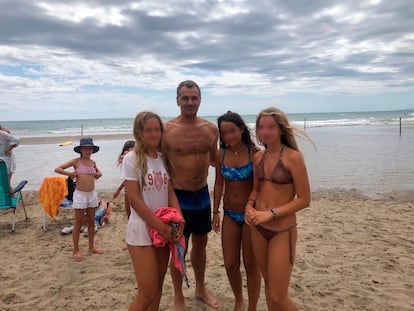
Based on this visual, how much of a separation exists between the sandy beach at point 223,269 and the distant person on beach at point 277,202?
49.9 inches

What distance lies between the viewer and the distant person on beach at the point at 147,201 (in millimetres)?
2795

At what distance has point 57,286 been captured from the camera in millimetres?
4438

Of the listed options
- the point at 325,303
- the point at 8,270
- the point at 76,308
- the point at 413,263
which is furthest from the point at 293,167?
the point at 8,270

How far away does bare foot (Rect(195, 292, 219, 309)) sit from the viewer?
394 centimetres

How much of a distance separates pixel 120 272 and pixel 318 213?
4569mm

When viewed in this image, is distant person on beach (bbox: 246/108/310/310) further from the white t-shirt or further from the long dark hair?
the white t-shirt

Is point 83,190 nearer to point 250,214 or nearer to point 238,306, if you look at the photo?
point 238,306

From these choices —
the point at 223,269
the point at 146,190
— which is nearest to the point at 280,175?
the point at 146,190

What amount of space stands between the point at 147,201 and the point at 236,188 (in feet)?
3.02

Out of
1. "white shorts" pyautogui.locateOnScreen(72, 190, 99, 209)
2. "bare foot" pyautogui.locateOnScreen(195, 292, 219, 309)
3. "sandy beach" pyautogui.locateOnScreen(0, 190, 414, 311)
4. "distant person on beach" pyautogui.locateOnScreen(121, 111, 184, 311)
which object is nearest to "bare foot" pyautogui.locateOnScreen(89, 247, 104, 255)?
"sandy beach" pyautogui.locateOnScreen(0, 190, 414, 311)

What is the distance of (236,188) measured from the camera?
3.42 metres

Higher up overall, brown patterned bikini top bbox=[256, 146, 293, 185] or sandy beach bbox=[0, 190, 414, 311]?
brown patterned bikini top bbox=[256, 146, 293, 185]

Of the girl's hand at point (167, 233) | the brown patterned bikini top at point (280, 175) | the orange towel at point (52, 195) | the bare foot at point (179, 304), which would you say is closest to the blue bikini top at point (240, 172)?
the brown patterned bikini top at point (280, 175)

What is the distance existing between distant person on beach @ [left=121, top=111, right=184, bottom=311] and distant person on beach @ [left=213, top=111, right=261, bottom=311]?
2.14 ft
